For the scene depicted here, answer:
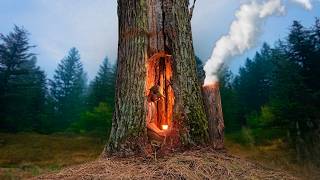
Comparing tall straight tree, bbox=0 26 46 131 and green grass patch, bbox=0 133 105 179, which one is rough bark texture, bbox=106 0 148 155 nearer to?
green grass patch, bbox=0 133 105 179

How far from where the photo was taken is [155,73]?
6.25 metres

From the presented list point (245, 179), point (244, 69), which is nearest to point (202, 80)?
point (245, 179)

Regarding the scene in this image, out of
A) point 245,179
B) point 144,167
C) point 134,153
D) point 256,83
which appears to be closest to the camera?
point 245,179

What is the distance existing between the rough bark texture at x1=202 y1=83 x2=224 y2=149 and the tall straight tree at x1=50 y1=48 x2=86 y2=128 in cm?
5241

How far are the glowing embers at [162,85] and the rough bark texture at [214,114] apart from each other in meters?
0.64

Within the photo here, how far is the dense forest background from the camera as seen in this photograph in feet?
57.7

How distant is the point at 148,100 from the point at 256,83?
150 ft

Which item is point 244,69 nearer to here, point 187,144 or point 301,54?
point 301,54

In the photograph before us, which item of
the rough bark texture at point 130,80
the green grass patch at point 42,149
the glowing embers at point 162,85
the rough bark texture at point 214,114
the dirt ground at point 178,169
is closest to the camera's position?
the dirt ground at point 178,169

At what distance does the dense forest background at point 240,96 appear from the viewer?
17.6 meters

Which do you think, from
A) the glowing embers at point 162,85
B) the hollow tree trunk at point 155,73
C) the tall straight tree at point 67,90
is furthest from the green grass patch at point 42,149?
the tall straight tree at point 67,90

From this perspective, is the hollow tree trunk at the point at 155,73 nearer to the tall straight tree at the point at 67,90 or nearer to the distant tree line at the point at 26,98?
the distant tree line at the point at 26,98

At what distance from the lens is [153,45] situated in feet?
19.4

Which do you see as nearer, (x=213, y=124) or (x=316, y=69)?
(x=213, y=124)
